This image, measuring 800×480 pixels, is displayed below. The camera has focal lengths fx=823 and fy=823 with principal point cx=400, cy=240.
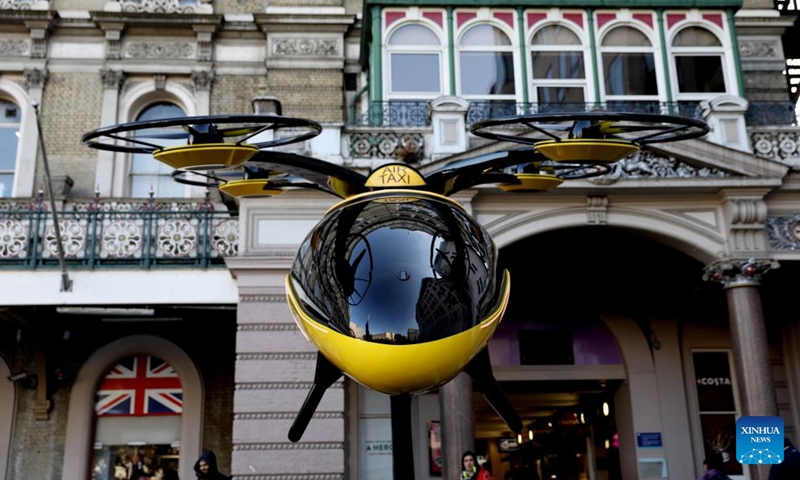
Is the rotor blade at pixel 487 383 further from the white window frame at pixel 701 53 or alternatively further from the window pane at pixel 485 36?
the white window frame at pixel 701 53

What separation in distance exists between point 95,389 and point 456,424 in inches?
307

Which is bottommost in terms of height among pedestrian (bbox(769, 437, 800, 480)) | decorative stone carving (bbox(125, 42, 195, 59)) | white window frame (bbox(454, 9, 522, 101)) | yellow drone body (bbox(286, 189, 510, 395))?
pedestrian (bbox(769, 437, 800, 480))

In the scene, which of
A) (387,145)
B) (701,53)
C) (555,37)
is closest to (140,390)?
(387,145)

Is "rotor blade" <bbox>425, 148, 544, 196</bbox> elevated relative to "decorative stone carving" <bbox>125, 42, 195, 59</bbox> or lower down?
lower down

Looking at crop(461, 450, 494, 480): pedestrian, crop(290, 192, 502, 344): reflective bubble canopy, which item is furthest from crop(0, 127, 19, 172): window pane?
crop(290, 192, 502, 344): reflective bubble canopy

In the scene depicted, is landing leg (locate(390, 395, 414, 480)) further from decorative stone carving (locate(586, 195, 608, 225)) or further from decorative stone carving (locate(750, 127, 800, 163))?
decorative stone carving (locate(750, 127, 800, 163))

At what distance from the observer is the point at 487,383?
4164mm

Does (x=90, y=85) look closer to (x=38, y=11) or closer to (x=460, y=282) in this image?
(x=38, y=11)

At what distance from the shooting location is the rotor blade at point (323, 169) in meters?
4.47

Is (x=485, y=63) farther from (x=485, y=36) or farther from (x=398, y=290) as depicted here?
(x=398, y=290)

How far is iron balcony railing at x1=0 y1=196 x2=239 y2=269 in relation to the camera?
12344mm

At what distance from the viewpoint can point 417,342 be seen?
10.9ft

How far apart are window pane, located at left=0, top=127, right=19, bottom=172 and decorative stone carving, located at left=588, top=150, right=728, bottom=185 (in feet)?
39.3

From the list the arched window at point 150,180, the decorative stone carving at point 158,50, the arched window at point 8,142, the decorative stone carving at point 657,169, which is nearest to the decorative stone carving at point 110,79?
the decorative stone carving at point 158,50
